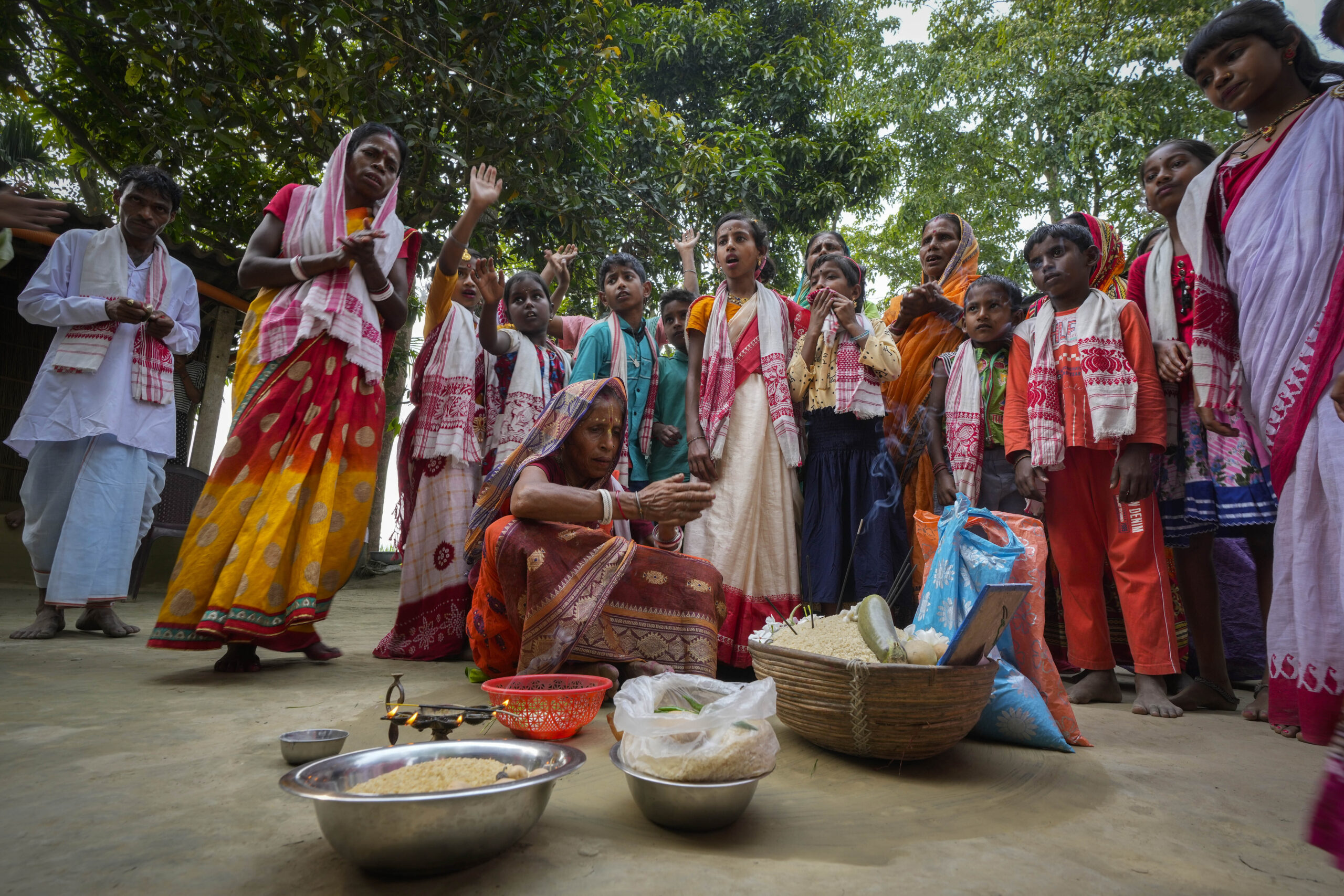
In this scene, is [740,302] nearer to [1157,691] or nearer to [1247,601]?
[1157,691]

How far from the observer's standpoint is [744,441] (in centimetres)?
392

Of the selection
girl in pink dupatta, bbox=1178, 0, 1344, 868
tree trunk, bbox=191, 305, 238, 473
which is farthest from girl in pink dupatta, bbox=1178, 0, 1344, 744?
tree trunk, bbox=191, 305, 238, 473

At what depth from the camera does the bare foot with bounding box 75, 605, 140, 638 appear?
4.15 metres

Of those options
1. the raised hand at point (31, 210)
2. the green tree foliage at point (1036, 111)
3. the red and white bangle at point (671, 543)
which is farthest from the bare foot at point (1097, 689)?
the green tree foliage at point (1036, 111)

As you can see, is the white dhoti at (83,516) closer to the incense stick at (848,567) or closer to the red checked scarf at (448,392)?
the red checked scarf at (448,392)

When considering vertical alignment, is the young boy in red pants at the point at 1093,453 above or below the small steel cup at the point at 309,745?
above

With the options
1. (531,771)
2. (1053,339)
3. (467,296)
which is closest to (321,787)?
(531,771)

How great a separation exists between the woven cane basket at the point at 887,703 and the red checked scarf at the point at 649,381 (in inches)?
84.5

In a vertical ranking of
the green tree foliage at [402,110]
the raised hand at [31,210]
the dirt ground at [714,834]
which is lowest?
the dirt ground at [714,834]

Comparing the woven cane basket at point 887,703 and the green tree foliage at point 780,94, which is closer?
the woven cane basket at point 887,703

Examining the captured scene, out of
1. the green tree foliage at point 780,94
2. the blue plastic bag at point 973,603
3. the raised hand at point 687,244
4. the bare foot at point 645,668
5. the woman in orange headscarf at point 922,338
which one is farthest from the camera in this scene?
the green tree foliage at point 780,94

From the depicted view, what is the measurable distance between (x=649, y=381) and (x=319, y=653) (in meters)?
2.25

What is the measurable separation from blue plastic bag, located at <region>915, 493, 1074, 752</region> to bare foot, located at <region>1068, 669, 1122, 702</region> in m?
1.01

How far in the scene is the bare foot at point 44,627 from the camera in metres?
3.94
